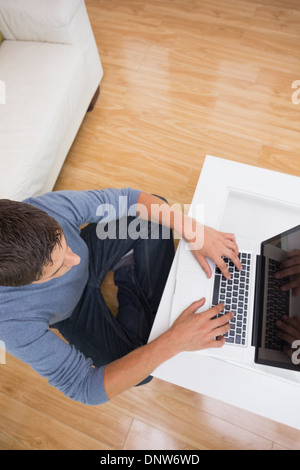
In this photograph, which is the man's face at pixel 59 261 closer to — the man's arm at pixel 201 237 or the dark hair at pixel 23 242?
the dark hair at pixel 23 242

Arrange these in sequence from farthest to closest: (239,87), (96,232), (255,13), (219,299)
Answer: (255,13) < (239,87) < (96,232) < (219,299)

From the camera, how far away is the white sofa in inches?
54.0

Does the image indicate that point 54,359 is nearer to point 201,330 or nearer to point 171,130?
point 201,330

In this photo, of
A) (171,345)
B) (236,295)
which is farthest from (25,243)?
(236,295)

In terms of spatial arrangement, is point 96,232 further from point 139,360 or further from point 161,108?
point 161,108

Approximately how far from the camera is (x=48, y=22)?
1449 mm

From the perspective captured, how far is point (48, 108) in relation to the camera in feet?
4.69

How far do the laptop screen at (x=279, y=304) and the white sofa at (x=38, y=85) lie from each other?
0.94m

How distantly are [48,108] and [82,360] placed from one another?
1023 mm

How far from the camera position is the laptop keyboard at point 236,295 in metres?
0.88

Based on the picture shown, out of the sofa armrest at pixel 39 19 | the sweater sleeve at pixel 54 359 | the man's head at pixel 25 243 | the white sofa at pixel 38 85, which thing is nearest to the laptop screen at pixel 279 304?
the sweater sleeve at pixel 54 359
